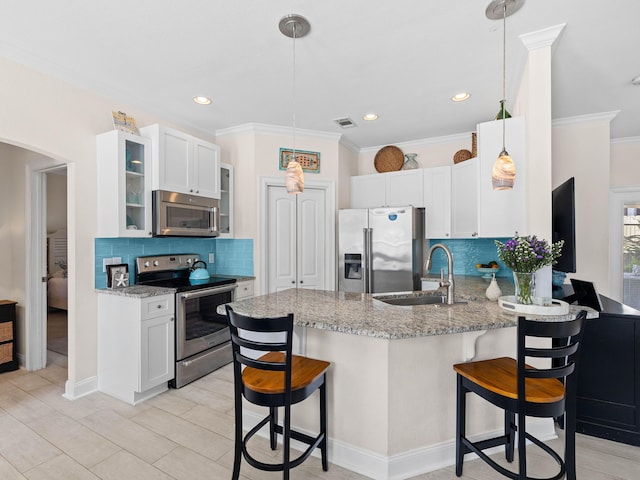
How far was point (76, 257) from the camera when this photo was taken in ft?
9.03

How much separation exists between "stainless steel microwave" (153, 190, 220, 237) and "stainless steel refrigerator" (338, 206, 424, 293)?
152cm

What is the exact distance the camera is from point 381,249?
151 inches

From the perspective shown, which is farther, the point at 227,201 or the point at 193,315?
the point at 227,201

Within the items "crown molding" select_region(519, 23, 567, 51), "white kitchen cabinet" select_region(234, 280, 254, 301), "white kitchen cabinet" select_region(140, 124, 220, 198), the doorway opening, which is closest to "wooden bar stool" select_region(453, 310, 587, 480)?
"crown molding" select_region(519, 23, 567, 51)

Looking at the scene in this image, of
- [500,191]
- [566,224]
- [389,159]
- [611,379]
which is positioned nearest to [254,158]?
[389,159]

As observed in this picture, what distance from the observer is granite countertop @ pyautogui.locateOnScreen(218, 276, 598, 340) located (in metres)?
1.57

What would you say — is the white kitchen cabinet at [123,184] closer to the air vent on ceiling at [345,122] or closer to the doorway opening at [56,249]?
the air vent on ceiling at [345,122]

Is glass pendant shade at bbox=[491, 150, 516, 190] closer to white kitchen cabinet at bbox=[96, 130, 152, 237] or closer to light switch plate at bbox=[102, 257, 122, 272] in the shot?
white kitchen cabinet at bbox=[96, 130, 152, 237]

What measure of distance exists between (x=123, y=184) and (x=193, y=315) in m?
1.32

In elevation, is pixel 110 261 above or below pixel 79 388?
above

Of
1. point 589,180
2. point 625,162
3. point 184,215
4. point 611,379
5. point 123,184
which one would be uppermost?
point 625,162

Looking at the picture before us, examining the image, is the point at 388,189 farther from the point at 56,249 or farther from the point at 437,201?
the point at 56,249

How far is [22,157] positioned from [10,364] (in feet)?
6.75

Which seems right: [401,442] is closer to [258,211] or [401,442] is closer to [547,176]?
[547,176]
